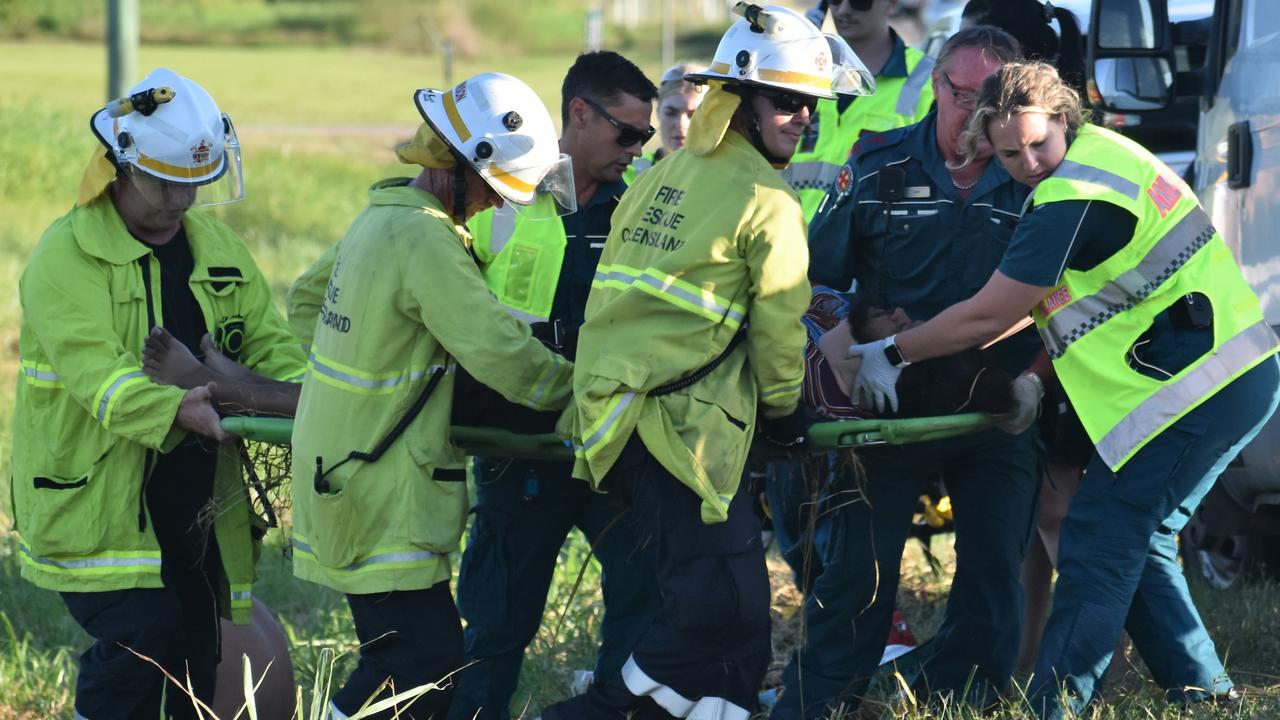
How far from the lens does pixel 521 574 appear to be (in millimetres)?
4809

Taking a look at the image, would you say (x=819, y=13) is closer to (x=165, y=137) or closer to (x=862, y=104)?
(x=862, y=104)

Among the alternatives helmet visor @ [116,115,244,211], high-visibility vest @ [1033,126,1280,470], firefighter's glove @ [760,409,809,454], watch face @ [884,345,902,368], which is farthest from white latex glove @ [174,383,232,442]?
high-visibility vest @ [1033,126,1280,470]

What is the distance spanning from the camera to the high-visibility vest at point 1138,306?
4.00 m

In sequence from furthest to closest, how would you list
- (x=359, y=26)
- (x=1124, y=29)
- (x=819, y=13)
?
(x=359, y=26) → (x=819, y=13) → (x=1124, y=29)

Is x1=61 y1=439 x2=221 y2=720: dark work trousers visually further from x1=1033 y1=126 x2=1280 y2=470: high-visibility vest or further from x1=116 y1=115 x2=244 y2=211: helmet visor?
x1=1033 y1=126 x2=1280 y2=470: high-visibility vest

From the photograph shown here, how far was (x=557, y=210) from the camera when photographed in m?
4.46

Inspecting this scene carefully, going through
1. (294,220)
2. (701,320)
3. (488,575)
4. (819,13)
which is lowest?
(294,220)

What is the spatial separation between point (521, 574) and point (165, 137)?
5.54 feet

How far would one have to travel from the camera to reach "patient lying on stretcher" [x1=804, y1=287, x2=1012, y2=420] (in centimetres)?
418

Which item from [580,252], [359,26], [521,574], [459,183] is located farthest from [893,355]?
[359,26]

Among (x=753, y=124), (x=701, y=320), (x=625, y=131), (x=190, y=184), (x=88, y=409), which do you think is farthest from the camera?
(x=625, y=131)

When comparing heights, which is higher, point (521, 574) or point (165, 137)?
point (165, 137)

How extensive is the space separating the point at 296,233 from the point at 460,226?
40.6ft

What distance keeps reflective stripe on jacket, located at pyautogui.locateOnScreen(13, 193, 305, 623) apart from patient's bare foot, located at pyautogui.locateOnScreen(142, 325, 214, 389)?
51 mm
